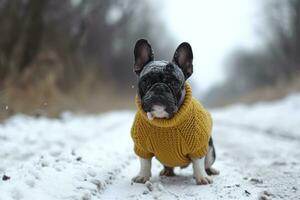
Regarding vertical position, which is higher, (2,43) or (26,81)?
(2,43)

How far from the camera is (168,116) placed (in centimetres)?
515

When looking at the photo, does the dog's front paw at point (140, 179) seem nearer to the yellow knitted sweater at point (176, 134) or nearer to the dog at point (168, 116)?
the dog at point (168, 116)

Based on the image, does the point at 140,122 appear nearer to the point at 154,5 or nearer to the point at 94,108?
the point at 94,108

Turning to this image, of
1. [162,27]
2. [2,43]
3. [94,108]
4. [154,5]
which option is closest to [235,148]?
[2,43]

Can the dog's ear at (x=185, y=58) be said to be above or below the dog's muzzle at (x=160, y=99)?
above

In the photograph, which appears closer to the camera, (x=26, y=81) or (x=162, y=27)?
(x=26, y=81)

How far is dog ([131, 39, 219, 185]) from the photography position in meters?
5.09

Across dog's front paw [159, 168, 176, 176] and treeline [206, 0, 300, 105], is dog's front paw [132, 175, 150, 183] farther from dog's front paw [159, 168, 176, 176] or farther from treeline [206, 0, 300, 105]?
treeline [206, 0, 300, 105]

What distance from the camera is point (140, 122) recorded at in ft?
18.3

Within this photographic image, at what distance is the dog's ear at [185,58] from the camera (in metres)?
5.55

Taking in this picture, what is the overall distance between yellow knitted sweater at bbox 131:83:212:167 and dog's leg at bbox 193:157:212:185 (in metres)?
0.08

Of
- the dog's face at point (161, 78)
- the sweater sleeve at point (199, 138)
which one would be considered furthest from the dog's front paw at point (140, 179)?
the dog's face at point (161, 78)

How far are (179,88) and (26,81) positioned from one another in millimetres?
12578

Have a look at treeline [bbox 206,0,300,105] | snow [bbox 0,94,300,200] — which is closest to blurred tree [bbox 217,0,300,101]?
treeline [bbox 206,0,300,105]
